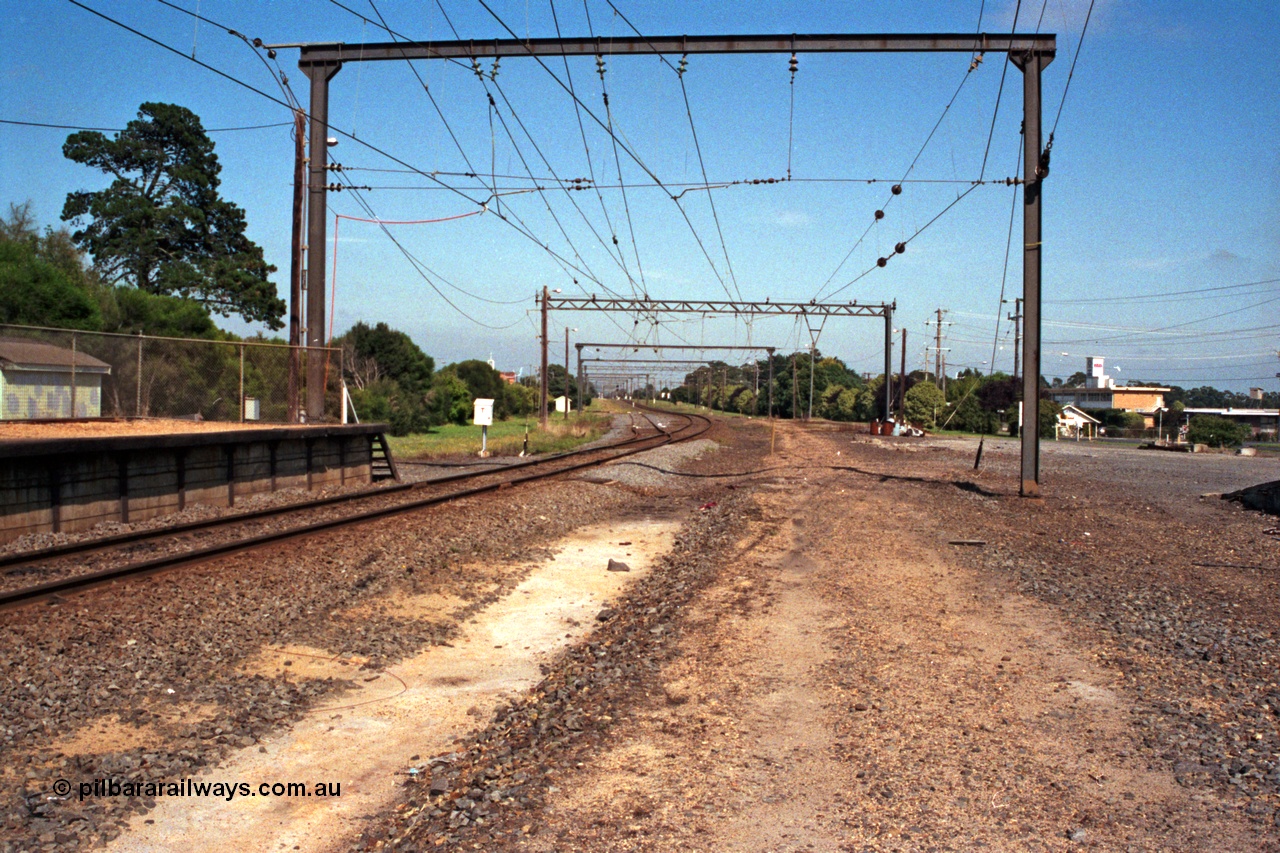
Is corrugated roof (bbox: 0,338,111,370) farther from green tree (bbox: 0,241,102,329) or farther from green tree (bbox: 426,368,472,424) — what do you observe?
green tree (bbox: 426,368,472,424)

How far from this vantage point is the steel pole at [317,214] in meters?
20.5

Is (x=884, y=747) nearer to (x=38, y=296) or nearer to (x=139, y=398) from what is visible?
(x=139, y=398)

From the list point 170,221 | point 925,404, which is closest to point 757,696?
point 170,221

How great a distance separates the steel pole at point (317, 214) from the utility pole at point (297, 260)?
120 cm

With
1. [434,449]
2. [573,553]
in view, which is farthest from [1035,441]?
[434,449]

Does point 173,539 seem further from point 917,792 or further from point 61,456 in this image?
point 917,792

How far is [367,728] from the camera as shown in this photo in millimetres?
6496

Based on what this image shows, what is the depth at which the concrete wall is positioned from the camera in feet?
42.1

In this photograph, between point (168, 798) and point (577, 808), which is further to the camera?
point (168, 798)

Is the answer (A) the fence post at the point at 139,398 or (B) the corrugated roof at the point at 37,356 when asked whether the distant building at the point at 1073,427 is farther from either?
(B) the corrugated roof at the point at 37,356

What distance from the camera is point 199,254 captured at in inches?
2281

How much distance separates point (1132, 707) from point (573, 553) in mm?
9208

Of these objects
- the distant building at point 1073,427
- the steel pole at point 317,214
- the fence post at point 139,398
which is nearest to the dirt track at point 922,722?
the steel pole at point 317,214

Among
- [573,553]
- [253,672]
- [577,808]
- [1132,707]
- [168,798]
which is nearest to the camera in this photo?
[577,808]
